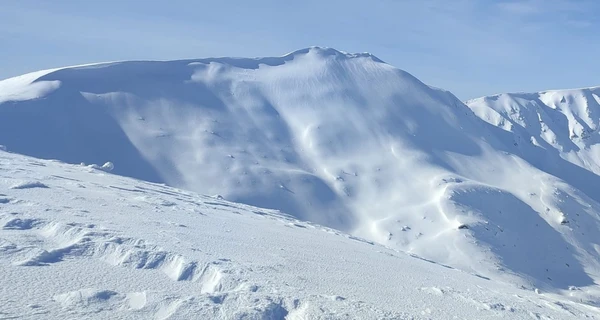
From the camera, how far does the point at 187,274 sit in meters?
10.1

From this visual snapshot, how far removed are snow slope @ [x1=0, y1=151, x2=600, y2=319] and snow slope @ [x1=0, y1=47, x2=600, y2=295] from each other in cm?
3396

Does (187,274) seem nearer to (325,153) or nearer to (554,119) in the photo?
(325,153)

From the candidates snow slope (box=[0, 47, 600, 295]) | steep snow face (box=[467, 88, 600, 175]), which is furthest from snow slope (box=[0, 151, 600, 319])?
steep snow face (box=[467, 88, 600, 175])

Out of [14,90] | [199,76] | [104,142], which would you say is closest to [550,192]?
[199,76]

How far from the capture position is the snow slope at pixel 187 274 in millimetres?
8484

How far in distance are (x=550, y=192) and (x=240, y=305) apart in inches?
2541

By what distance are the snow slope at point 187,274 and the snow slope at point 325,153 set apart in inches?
1337

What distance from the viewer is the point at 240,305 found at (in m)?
8.91

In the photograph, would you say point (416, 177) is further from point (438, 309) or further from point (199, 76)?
point (438, 309)

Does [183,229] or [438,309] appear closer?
[438,309]

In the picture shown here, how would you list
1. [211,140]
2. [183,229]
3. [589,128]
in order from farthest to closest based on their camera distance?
[589,128]
[211,140]
[183,229]

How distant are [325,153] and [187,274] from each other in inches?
2047

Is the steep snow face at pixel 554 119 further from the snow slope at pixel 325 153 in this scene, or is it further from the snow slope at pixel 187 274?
the snow slope at pixel 187 274

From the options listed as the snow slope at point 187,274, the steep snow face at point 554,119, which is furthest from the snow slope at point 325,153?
the steep snow face at point 554,119
